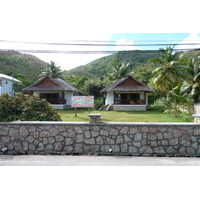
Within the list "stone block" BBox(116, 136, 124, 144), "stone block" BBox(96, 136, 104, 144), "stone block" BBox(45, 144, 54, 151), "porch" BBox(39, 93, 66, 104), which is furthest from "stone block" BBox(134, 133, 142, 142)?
"porch" BBox(39, 93, 66, 104)

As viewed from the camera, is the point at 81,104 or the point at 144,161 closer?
the point at 144,161

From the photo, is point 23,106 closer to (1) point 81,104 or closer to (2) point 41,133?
(2) point 41,133

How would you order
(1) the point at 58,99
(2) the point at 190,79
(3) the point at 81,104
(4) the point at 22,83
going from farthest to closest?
(4) the point at 22,83
(1) the point at 58,99
(2) the point at 190,79
(3) the point at 81,104

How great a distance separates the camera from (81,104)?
496 inches

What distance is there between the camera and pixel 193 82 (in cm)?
2169

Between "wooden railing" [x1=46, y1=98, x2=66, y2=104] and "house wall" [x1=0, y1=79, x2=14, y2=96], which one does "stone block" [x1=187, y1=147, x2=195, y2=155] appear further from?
"house wall" [x1=0, y1=79, x2=14, y2=96]

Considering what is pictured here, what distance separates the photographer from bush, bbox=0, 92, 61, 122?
7277 millimetres

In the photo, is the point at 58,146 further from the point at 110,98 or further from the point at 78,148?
the point at 110,98

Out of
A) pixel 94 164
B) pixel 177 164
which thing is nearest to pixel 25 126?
pixel 94 164

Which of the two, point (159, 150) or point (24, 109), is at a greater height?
point (24, 109)

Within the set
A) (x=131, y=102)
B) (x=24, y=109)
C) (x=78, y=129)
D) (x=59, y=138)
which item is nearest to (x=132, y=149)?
(x=78, y=129)

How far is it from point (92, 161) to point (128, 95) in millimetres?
21965

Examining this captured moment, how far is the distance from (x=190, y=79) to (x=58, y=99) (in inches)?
691

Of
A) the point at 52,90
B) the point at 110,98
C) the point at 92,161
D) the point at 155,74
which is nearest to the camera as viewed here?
the point at 92,161
